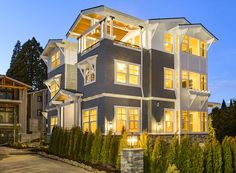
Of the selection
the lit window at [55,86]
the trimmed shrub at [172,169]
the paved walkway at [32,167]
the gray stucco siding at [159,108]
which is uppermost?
the lit window at [55,86]

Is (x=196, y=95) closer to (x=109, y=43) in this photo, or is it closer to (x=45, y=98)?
(x=109, y=43)

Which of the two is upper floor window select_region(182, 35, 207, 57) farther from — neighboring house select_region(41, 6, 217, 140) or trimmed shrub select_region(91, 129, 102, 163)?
trimmed shrub select_region(91, 129, 102, 163)

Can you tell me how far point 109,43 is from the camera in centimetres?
2211

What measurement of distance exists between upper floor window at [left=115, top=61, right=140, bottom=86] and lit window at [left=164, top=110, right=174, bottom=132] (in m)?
3.51

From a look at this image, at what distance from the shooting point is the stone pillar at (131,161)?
14.3 m

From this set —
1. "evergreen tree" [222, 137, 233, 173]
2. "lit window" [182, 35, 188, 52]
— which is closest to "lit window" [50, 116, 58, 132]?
"lit window" [182, 35, 188, 52]

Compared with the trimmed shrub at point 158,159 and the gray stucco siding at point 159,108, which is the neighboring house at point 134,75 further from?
the trimmed shrub at point 158,159

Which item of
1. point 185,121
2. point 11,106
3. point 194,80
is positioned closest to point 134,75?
point 185,121

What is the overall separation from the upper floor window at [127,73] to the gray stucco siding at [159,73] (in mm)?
1393

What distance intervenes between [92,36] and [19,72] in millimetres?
30408

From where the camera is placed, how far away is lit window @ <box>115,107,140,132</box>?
2219cm

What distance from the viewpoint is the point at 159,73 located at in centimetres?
2445

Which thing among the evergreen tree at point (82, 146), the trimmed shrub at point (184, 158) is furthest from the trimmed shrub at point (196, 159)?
the evergreen tree at point (82, 146)

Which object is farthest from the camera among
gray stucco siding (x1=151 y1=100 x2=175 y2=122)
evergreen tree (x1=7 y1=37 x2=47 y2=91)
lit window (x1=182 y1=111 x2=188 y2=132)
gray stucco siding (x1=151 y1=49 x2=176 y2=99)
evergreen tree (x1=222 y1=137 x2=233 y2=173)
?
evergreen tree (x1=7 y1=37 x2=47 y2=91)
